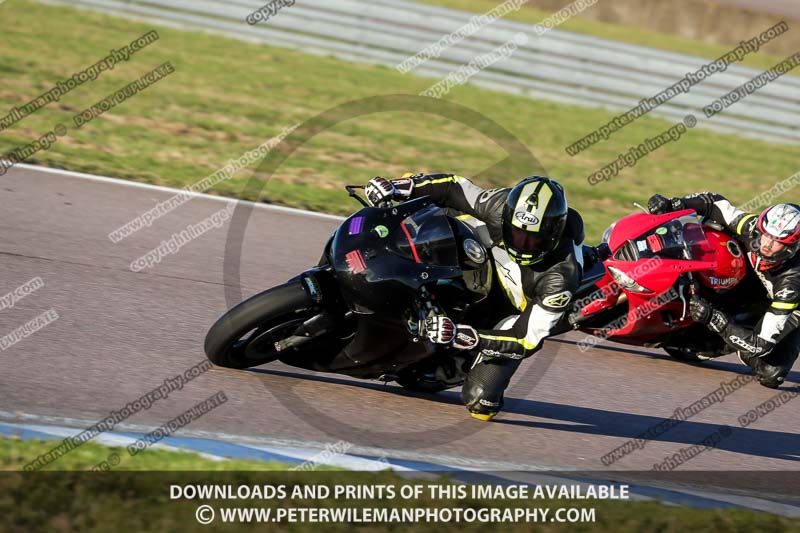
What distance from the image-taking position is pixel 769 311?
7523 mm

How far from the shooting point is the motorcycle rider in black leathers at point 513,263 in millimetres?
5535

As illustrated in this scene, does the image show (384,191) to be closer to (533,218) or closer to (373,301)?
(373,301)

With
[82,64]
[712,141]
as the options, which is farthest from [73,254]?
[712,141]

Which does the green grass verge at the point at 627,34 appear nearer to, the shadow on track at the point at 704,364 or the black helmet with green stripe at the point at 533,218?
the shadow on track at the point at 704,364

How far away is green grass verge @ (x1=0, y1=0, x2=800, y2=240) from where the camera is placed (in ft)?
36.3

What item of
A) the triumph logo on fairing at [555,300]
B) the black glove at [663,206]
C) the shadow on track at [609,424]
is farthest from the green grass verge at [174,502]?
the black glove at [663,206]

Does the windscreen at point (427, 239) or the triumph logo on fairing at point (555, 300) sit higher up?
the windscreen at point (427, 239)

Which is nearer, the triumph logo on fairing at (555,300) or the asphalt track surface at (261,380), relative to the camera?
the asphalt track surface at (261,380)

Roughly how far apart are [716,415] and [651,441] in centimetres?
95

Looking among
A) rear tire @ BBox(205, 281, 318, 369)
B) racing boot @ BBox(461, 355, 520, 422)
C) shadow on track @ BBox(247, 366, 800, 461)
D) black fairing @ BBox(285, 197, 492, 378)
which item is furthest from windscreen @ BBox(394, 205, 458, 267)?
shadow on track @ BBox(247, 366, 800, 461)

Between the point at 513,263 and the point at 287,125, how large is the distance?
780cm

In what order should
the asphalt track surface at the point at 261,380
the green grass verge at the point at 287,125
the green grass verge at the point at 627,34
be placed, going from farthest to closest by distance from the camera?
the green grass verge at the point at 627,34, the green grass verge at the point at 287,125, the asphalt track surface at the point at 261,380

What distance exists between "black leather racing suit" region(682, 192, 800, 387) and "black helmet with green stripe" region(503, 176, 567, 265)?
2417mm

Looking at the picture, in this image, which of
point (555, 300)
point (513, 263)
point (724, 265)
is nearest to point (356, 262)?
point (513, 263)
